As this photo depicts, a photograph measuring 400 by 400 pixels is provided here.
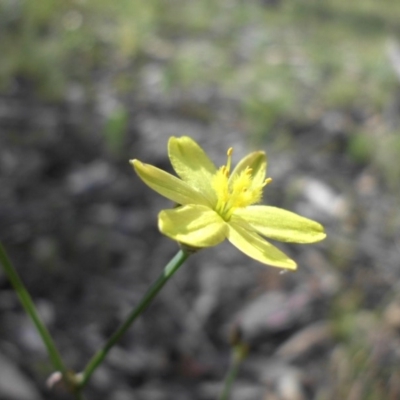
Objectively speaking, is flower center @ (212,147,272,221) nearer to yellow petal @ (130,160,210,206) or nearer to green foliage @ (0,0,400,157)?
yellow petal @ (130,160,210,206)

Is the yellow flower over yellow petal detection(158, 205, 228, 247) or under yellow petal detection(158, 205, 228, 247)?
over

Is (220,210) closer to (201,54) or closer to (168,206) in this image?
(168,206)

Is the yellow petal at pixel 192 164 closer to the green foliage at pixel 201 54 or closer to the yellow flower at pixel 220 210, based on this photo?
the yellow flower at pixel 220 210

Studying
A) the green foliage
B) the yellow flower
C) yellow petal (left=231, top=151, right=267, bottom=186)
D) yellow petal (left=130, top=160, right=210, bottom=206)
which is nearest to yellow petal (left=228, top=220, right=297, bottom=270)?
the yellow flower

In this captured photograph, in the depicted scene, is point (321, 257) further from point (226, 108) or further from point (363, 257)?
point (226, 108)

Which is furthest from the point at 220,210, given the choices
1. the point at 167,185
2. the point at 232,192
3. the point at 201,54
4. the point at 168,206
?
the point at 201,54

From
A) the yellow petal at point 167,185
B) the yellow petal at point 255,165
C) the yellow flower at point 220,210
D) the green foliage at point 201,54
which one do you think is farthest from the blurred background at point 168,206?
the yellow petal at point 255,165

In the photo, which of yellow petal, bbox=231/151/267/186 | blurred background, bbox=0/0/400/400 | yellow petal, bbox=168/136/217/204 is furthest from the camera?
blurred background, bbox=0/0/400/400
